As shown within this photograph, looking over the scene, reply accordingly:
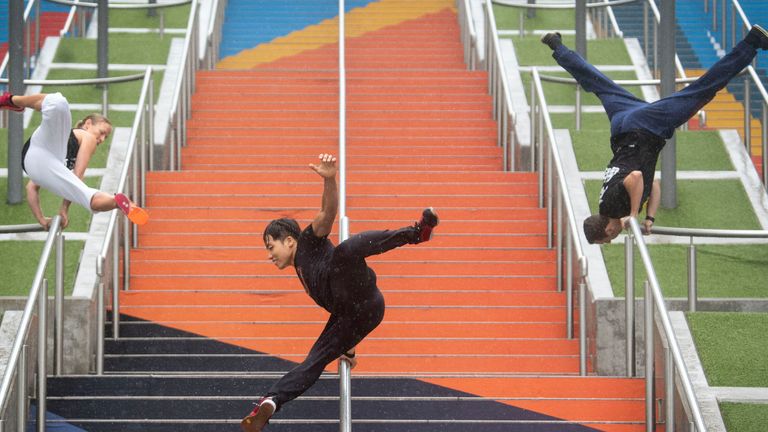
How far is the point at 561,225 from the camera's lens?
993 centimetres

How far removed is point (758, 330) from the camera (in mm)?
8055

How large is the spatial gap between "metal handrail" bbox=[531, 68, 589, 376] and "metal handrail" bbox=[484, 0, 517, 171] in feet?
1.99

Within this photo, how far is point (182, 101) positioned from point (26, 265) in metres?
3.52

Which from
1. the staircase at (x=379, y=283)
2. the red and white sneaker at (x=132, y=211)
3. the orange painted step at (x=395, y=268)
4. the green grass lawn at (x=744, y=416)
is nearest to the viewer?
the green grass lawn at (x=744, y=416)

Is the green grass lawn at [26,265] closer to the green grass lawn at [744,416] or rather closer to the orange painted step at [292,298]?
the orange painted step at [292,298]

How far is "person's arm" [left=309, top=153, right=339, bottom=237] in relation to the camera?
6.64 metres

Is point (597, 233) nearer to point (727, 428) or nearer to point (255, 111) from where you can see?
point (727, 428)

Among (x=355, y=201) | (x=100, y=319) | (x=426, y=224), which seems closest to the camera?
(x=426, y=224)

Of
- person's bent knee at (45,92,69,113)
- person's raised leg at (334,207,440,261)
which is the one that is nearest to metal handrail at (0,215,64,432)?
person's bent knee at (45,92,69,113)

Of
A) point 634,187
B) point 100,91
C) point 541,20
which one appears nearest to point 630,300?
point 634,187

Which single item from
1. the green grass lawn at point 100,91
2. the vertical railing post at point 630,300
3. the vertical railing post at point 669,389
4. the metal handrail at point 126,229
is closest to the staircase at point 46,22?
the green grass lawn at point 100,91

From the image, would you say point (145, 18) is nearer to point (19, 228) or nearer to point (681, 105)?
point (19, 228)

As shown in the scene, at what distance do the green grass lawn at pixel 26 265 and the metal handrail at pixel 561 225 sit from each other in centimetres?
353

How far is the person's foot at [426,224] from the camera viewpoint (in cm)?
660
